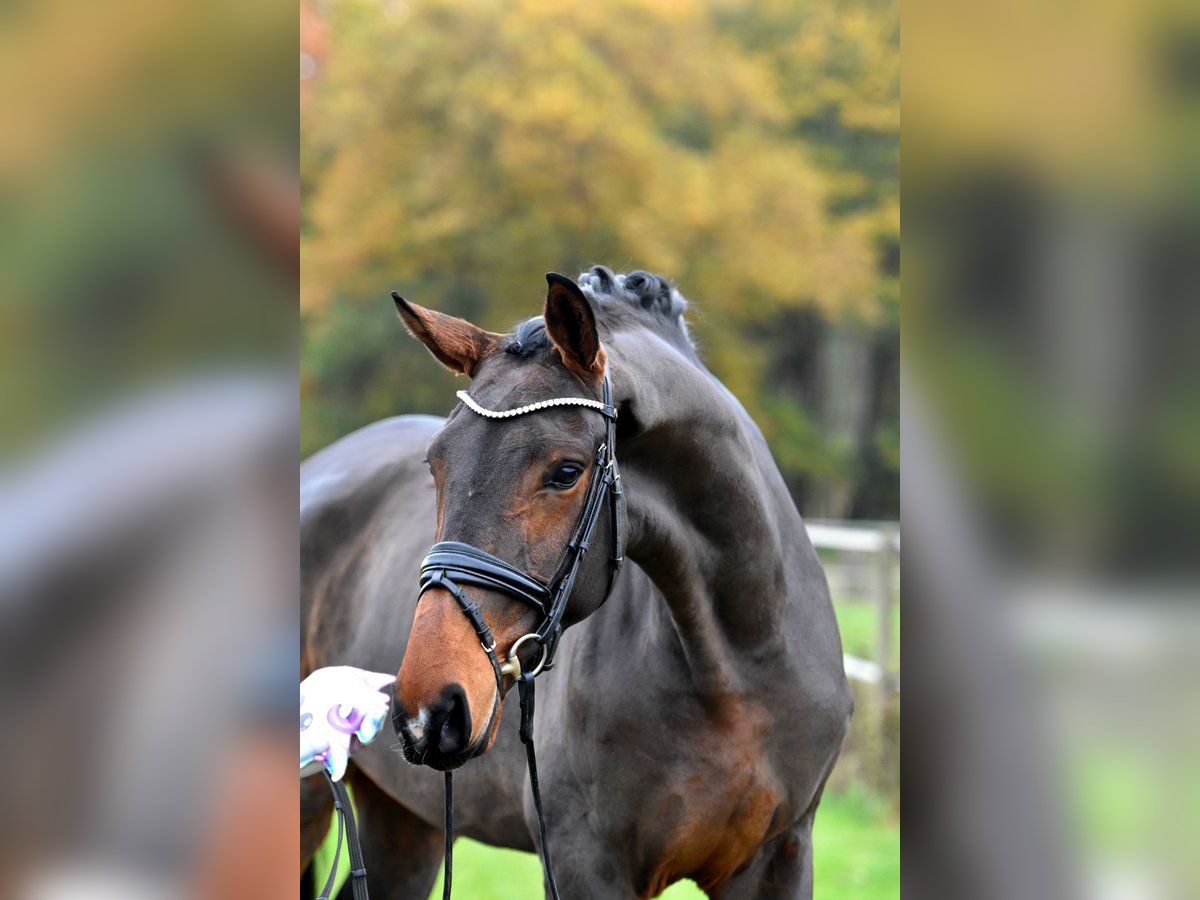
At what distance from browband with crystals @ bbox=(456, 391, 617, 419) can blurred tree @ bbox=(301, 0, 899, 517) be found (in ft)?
34.2

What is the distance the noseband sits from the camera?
2.03 meters

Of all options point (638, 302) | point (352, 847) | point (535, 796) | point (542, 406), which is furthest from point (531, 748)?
point (638, 302)

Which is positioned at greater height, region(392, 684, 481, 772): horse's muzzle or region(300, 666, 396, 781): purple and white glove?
region(392, 684, 481, 772): horse's muzzle

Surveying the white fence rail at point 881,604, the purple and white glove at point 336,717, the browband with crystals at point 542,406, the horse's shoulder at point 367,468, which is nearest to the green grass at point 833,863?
the white fence rail at point 881,604

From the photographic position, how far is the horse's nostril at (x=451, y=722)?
1.94 m

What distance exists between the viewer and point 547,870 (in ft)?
8.21

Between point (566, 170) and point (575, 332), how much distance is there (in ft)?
36.3

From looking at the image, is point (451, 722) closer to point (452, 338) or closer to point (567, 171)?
point (452, 338)

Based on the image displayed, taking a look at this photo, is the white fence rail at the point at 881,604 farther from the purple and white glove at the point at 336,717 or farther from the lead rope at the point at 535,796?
the lead rope at the point at 535,796
